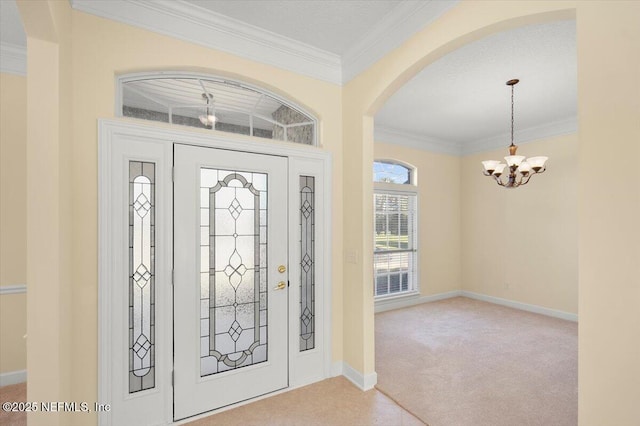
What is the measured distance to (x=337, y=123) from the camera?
9.88 ft

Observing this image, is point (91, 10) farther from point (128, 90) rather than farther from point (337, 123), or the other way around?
point (337, 123)

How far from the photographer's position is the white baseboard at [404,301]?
521 centimetres

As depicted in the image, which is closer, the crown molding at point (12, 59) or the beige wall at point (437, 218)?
the crown molding at point (12, 59)

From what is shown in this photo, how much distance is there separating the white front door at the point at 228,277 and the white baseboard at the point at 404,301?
290 centimetres

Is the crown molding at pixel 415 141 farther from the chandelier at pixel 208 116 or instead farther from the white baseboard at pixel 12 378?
the white baseboard at pixel 12 378

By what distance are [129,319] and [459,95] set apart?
13.8 feet

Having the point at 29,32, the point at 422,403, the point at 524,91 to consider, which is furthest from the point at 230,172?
the point at 524,91

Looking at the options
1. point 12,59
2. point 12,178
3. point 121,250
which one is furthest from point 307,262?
point 12,59

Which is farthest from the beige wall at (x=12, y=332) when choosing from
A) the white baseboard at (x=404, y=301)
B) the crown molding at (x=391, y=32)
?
the white baseboard at (x=404, y=301)

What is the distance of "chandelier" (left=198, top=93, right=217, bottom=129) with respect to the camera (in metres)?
2.45

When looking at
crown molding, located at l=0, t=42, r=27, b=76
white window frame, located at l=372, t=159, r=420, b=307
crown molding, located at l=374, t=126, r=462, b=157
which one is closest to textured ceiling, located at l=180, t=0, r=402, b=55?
crown molding, located at l=0, t=42, r=27, b=76

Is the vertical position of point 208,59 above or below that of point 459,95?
below

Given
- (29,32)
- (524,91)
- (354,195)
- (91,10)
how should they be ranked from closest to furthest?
(29,32) → (91,10) → (354,195) → (524,91)

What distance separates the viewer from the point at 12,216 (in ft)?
8.95
